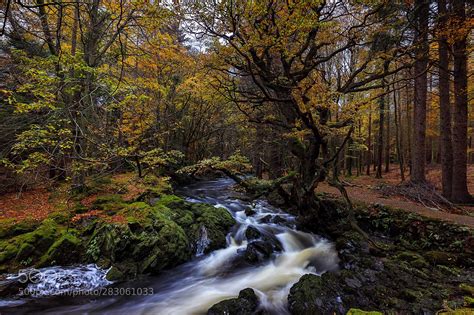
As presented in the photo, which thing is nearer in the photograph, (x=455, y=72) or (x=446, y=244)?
(x=446, y=244)

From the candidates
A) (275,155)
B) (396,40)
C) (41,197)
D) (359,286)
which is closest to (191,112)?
(275,155)

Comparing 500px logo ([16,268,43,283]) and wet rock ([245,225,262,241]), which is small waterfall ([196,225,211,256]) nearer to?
wet rock ([245,225,262,241])

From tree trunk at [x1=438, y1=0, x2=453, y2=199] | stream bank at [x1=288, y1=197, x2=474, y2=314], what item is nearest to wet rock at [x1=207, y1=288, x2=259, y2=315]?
stream bank at [x1=288, y1=197, x2=474, y2=314]

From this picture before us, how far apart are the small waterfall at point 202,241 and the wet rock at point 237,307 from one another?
2.72 metres

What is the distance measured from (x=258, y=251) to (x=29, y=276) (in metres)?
5.58

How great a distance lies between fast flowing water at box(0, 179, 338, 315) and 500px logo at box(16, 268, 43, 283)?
132mm

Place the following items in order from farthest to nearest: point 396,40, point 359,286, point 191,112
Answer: point 191,112 < point 396,40 < point 359,286

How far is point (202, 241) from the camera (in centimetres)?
768

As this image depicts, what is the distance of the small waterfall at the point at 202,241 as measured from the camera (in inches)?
296

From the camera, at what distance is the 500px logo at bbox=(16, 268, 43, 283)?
5257 mm

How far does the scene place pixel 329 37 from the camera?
803cm

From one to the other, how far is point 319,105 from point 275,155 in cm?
738

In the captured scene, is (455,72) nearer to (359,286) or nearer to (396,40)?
(396,40)

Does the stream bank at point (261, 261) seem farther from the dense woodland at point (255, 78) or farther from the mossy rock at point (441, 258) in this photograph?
the dense woodland at point (255, 78)
